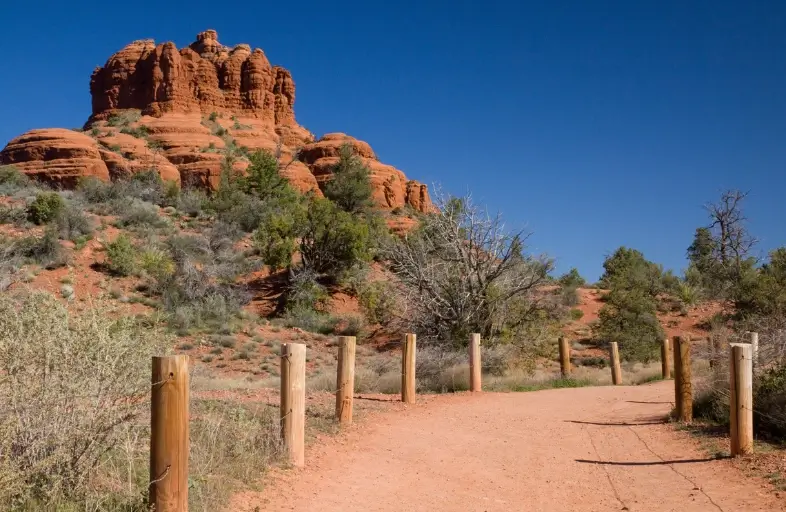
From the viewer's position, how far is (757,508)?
615cm

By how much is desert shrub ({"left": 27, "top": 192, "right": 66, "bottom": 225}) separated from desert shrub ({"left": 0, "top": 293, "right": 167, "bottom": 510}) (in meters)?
32.2

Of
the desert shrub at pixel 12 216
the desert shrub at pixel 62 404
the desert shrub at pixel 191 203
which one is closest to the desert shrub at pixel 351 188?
the desert shrub at pixel 191 203

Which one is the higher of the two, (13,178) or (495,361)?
(13,178)

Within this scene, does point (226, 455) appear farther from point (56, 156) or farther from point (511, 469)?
point (56, 156)

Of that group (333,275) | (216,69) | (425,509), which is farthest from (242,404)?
(216,69)

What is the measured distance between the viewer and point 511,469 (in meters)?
8.22

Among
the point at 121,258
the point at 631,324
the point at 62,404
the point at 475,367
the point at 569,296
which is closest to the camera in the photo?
the point at 62,404

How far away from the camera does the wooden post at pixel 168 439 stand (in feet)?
16.2

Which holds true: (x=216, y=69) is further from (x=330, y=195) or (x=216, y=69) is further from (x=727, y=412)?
(x=727, y=412)

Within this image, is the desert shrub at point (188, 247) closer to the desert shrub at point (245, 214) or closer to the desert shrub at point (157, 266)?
the desert shrub at point (157, 266)

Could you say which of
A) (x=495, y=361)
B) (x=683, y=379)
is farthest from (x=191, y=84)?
(x=683, y=379)

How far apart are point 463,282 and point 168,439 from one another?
47.7ft

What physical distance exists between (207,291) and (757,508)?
1050 inches

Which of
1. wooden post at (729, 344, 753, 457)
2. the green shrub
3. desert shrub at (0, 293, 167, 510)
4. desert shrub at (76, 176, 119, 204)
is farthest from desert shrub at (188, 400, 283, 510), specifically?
the green shrub
